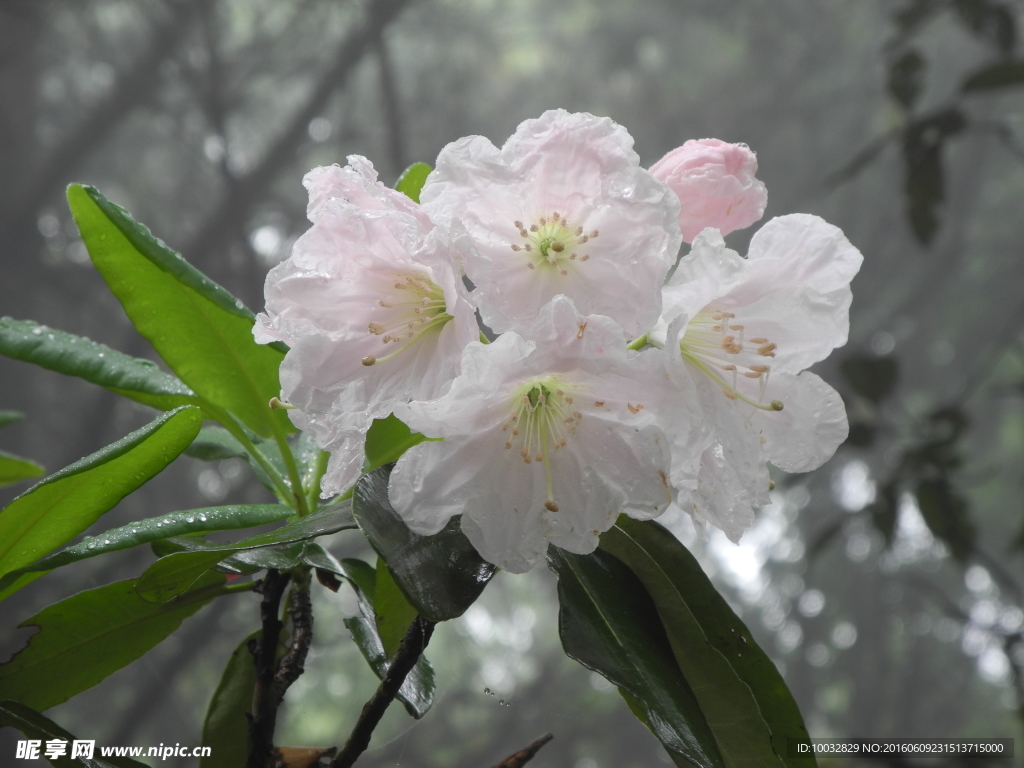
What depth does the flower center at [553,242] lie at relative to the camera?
66 centimetres

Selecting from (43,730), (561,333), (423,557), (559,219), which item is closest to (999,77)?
(559,219)

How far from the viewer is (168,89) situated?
4.07 m

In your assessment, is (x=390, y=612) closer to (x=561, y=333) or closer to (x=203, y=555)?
(x=203, y=555)

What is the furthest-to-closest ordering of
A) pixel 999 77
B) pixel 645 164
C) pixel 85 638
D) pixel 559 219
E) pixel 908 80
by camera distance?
pixel 645 164
pixel 908 80
pixel 999 77
pixel 85 638
pixel 559 219

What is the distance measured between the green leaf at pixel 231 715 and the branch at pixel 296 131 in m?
3.33

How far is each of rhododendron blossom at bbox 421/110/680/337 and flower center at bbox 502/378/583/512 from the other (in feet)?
0.22

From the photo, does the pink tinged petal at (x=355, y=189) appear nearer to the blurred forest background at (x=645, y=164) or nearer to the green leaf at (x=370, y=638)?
the green leaf at (x=370, y=638)

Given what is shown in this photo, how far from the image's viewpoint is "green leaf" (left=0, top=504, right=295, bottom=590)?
0.66m

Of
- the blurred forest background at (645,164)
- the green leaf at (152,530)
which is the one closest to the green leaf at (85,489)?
the green leaf at (152,530)

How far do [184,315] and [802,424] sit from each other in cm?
62

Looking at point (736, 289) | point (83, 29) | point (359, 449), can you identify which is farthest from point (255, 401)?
point (83, 29)

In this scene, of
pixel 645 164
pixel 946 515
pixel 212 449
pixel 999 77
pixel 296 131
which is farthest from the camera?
pixel 645 164

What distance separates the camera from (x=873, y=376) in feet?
8.23

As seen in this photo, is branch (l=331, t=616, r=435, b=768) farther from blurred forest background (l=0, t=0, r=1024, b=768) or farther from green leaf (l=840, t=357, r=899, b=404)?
green leaf (l=840, t=357, r=899, b=404)
